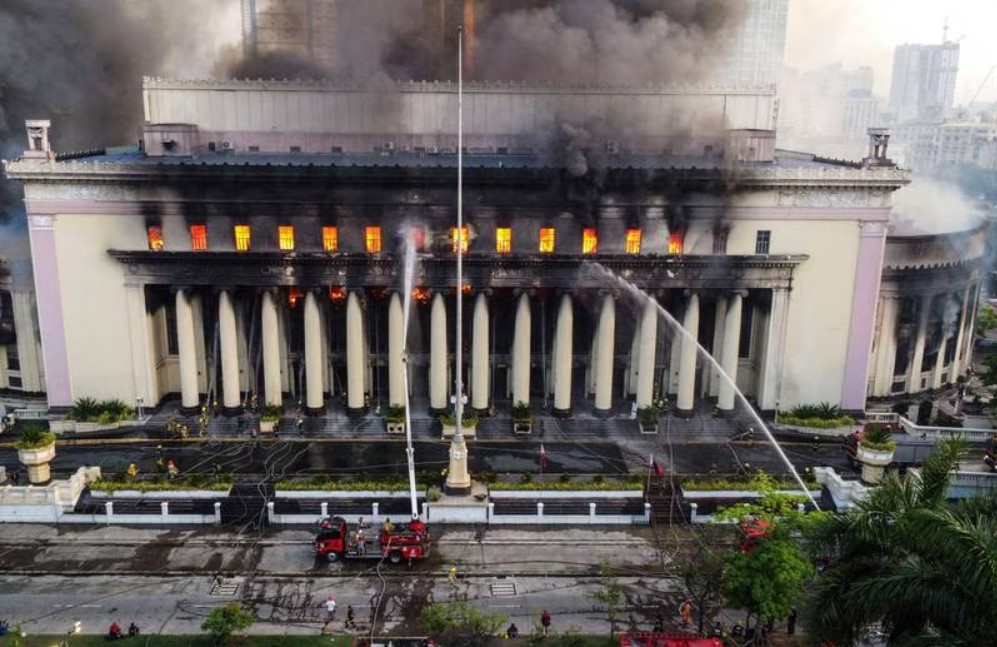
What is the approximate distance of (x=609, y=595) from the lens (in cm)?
3086

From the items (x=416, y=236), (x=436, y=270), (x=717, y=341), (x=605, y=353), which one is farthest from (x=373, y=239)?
(x=717, y=341)

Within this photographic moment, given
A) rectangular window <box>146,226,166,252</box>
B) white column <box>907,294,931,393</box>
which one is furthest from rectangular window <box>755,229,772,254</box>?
rectangular window <box>146,226,166,252</box>

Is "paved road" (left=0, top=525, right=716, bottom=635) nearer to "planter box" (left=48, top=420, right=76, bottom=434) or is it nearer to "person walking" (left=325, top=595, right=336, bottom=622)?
"person walking" (left=325, top=595, right=336, bottom=622)

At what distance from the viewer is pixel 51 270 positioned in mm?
51062

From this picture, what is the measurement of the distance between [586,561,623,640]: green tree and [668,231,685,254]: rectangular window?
2149cm

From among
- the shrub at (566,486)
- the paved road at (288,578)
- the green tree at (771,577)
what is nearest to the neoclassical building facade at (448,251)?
the shrub at (566,486)

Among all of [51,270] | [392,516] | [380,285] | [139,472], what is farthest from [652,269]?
[51,270]

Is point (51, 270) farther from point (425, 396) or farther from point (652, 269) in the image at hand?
point (652, 269)

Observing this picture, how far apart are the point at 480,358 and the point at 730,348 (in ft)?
51.3

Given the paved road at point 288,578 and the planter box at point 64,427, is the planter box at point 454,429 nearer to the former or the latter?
the paved road at point 288,578

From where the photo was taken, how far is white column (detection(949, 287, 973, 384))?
6219 cm

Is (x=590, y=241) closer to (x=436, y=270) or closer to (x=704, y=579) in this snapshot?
(x=436, y=270)

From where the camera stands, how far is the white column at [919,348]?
193 feet

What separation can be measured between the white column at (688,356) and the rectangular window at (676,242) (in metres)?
2.87
